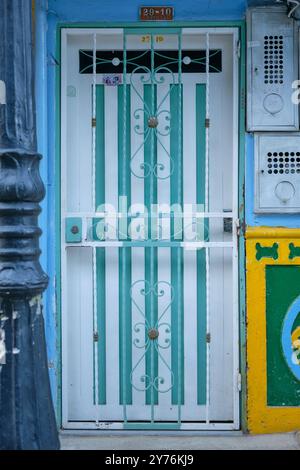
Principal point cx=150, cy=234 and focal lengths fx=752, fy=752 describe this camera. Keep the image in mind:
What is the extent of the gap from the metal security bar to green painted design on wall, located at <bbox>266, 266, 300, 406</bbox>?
0.39 metres

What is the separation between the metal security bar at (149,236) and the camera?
16.1 ft

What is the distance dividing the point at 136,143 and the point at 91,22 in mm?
821

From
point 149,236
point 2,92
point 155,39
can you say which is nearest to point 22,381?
point 2,92

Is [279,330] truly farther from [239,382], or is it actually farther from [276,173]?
[276,173]

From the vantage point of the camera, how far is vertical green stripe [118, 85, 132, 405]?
490cm

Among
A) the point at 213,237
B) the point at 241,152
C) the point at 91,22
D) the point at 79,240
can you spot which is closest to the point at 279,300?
the point at 213,237

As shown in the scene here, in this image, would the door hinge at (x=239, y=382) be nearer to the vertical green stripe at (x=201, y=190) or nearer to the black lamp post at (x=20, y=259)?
the vertical green stripe at (x=201, y=190)

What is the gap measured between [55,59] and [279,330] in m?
2.24

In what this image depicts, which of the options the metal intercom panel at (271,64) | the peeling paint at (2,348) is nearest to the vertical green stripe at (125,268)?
the metal intercom panel at (271,64)

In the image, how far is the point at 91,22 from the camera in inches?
190

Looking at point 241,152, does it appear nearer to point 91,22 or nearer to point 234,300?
point 234,300

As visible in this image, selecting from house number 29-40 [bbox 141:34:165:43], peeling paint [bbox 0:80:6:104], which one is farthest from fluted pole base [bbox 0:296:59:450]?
house number 29-40 [bbox 141:34:165:43]

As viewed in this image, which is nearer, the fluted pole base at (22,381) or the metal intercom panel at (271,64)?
the fluted pole base at (22,381)

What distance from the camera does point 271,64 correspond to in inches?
186
